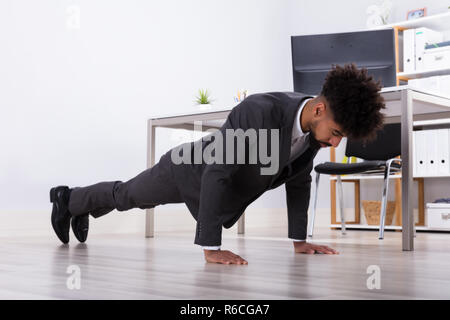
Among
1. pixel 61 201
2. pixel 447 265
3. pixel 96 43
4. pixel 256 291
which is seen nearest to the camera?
pixel 256 291

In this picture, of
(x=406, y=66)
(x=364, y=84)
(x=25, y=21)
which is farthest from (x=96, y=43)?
(x=364, y=84)

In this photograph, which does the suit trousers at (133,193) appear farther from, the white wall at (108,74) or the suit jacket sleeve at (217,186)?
the white wall at (108,74)

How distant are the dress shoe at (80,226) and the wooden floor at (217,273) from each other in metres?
0.14

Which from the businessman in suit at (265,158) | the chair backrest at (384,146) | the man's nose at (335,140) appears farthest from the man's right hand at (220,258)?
the chair backrest at (384,146)

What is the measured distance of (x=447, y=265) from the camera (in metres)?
1.94

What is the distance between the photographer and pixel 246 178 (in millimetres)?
2068

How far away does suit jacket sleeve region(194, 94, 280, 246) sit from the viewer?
1876 millimetres

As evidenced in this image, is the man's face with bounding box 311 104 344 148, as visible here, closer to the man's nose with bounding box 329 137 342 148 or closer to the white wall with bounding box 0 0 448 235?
the man's nose with bounding box 329 137 342 148

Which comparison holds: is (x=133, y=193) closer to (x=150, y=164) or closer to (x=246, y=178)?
(x=246, y=178)

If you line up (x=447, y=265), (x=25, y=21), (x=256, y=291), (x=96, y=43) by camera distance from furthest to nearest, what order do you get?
(x=96, y=43) → (x=25, y=21) → (x=447, y=265) → (x=256, y=291)

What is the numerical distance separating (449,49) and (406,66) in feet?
1.10

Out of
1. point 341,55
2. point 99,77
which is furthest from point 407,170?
point 99,77

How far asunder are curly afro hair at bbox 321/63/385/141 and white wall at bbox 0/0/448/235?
2215mm

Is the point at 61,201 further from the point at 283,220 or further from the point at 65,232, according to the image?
the point at 283,220
